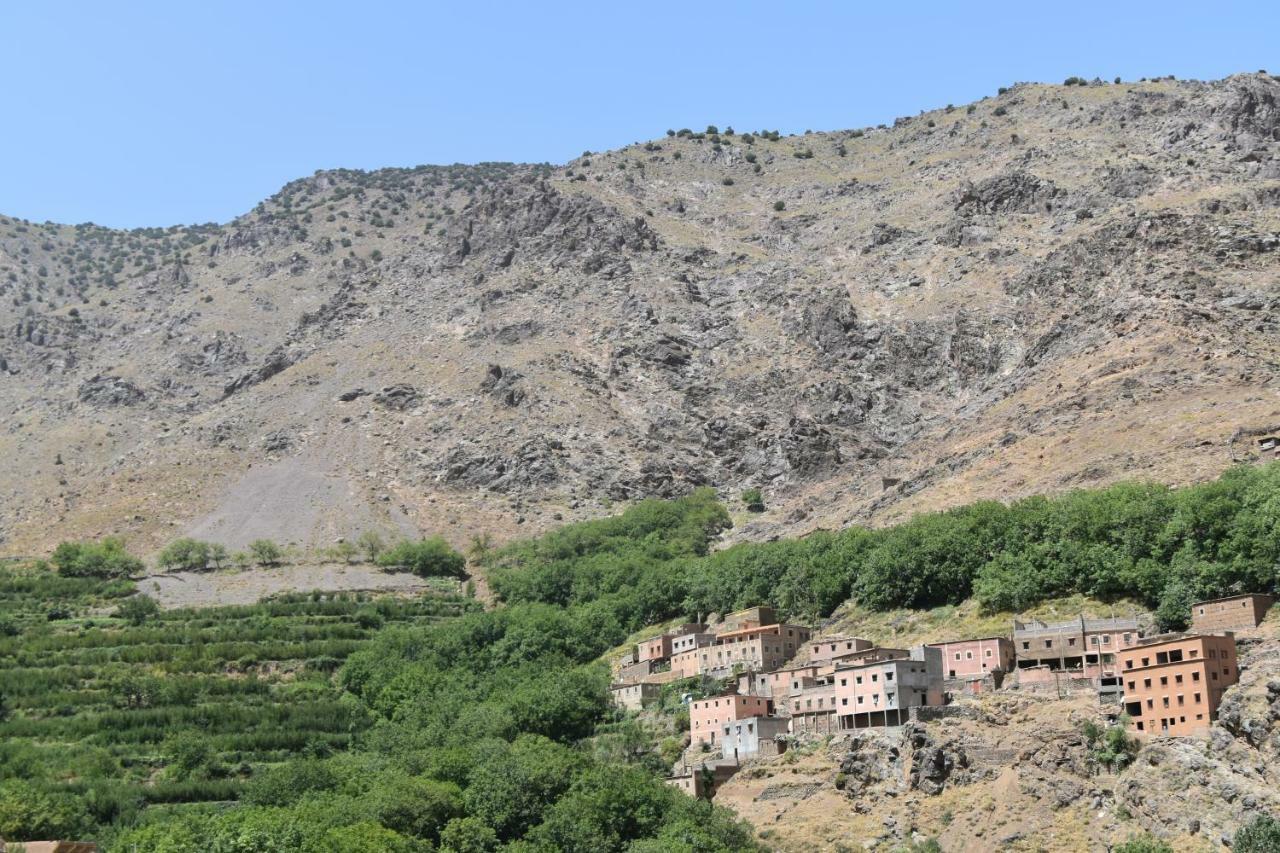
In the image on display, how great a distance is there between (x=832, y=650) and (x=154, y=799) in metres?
44.3

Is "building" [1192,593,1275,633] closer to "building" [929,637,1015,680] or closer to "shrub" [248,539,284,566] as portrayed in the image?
"building" [929,637,1015,680]

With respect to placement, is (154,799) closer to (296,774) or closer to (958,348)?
(296,774)

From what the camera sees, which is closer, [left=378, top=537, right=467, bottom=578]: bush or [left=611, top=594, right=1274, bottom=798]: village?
[left=611, top=594, right=1274, bottom=798]: village

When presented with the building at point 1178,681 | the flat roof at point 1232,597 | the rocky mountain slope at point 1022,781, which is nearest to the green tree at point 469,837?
the rocky mountain slope at point 1022,781

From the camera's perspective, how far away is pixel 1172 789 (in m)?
82.6

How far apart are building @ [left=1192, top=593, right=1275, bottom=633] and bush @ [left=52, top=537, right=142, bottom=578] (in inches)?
4233

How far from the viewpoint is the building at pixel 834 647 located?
110 meters

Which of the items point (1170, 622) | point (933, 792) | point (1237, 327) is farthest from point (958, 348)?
point (933, 792)

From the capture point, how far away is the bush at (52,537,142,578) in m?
168

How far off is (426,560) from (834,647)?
65.6 m

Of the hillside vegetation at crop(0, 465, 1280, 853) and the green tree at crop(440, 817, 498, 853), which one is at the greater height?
the hillside vegetation at crop(0, 465, 1280, 853)

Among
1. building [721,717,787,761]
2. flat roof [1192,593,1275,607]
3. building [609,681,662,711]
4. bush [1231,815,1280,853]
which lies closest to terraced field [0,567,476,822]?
building [609,681,662,711]

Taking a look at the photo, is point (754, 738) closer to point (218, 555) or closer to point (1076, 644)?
point (1076, 644)

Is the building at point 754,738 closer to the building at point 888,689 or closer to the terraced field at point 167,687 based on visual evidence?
the building at point 888,689
